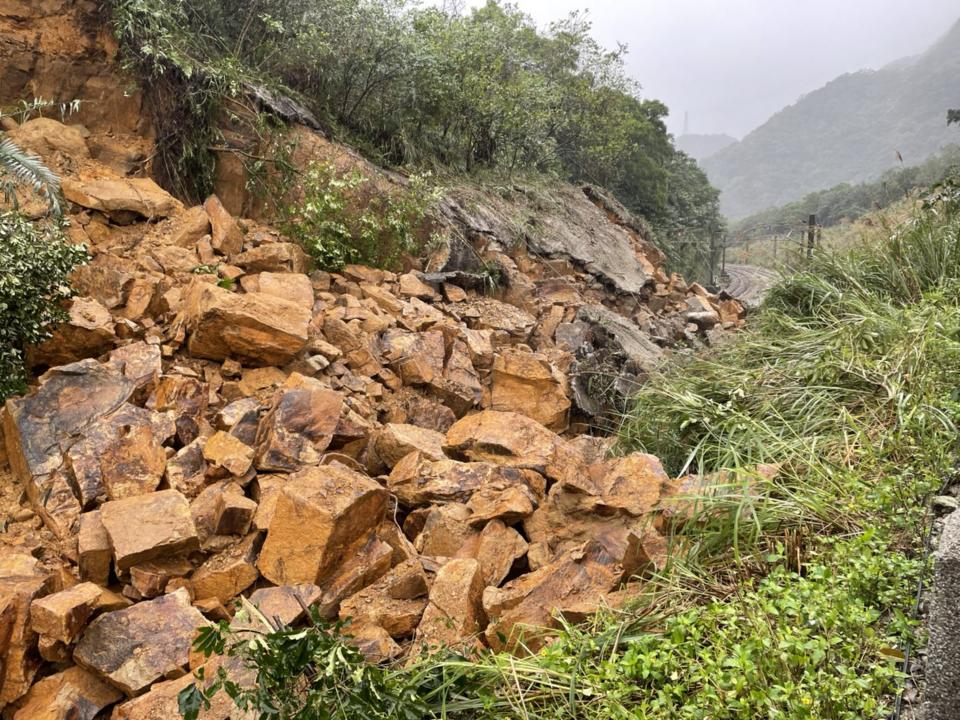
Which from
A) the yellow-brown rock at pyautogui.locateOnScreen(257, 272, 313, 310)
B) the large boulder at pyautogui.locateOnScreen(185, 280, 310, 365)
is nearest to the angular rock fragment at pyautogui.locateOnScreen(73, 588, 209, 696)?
the large boulder at pyautogui.locateOnScreen(185, 280, 310, 365)

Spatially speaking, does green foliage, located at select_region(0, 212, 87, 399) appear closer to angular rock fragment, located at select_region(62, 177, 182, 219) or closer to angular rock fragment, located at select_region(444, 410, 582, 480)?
angular rock fragment, located at select_region(62, 177, 182, 219)

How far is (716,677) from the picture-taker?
6.22 ft

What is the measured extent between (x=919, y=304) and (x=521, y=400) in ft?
10.3

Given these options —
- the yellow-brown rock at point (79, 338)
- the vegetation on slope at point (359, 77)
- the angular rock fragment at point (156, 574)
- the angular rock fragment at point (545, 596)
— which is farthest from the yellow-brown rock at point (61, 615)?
the vegetation on slope at point (359, 77)

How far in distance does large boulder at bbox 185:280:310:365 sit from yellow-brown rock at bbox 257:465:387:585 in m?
1.57

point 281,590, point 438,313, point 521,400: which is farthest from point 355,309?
point 281,590

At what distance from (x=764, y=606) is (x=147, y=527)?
276 centimetres

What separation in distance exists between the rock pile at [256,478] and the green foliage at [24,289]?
0.17 meters

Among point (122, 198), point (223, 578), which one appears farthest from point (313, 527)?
point (122, 198)

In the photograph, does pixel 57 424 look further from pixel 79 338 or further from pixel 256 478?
pixel 256 478

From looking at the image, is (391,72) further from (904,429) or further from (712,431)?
(904,429)

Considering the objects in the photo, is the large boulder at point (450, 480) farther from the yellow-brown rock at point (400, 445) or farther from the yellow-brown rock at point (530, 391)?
the yellow-brown rock at point (530, 391)

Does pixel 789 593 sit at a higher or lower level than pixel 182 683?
higher

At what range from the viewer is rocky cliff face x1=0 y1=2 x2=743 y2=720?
9.03 ft
